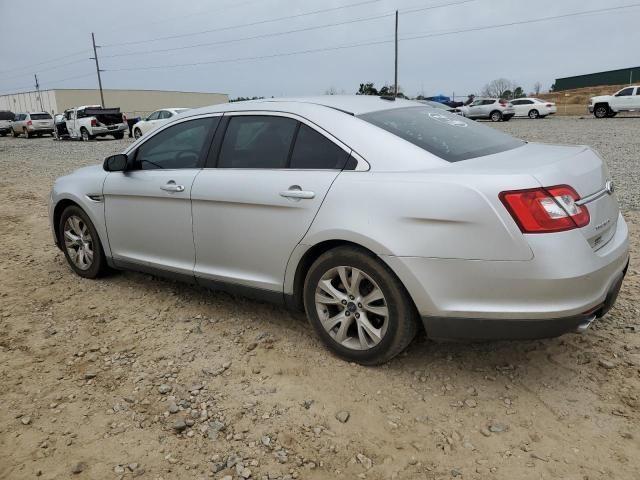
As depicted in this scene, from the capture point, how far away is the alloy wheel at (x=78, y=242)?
477cm

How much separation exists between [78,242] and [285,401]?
298cm

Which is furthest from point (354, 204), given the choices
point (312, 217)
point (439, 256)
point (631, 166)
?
point (631, 166)

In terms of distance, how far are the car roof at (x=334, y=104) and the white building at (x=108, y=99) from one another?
63651mm

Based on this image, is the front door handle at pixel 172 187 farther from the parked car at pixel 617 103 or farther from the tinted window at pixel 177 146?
the parked car at pixel 617 103

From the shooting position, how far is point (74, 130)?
2705 cm

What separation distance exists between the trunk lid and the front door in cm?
201

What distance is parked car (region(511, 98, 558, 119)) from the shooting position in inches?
1250

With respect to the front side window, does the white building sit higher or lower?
higher

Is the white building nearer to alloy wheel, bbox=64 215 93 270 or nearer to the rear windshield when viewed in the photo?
alloy wheel, bbox=64 215 93 270

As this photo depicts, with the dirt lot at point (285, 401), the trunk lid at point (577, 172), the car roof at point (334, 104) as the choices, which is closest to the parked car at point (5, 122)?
the dirt lot at point (285, 401)

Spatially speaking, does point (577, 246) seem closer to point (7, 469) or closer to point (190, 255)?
point (190, 255)

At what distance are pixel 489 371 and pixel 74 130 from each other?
92.7 feet

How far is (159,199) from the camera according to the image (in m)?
3.96

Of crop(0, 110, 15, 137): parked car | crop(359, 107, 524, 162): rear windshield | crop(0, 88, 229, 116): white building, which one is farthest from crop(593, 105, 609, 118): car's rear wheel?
crop(0, 88, 229, 116): white building
